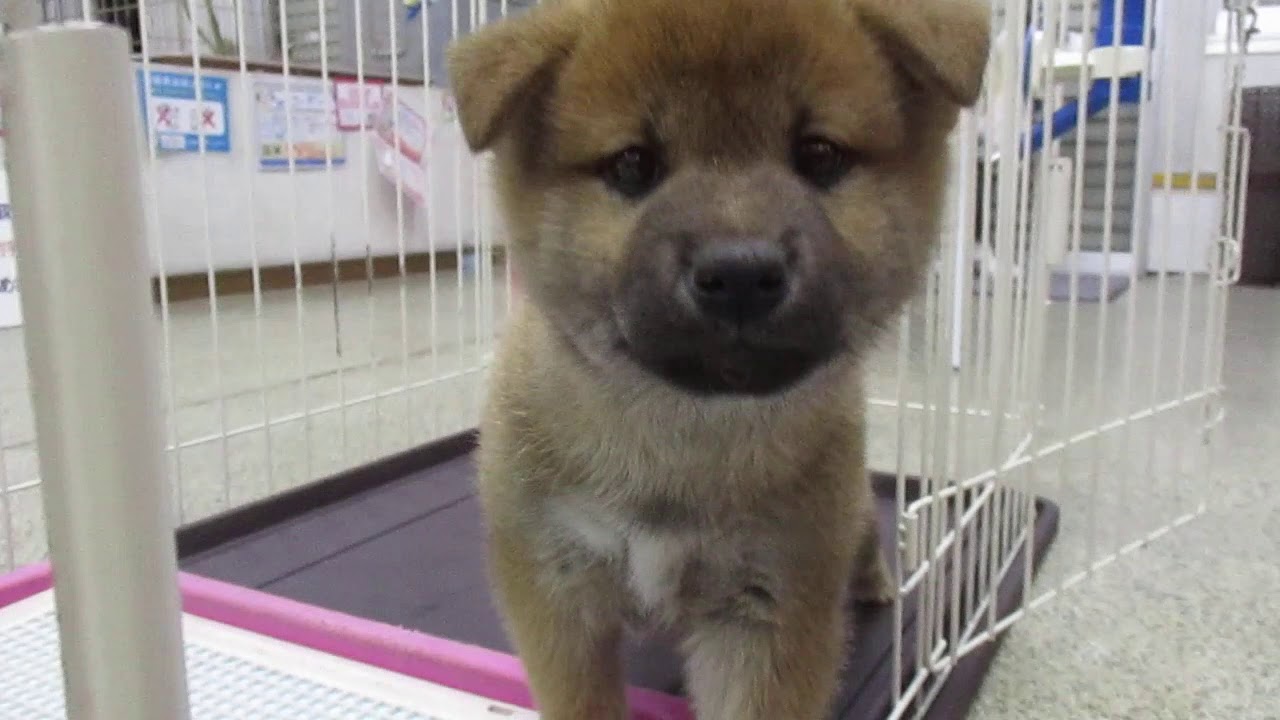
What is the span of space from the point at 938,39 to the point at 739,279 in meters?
0.24

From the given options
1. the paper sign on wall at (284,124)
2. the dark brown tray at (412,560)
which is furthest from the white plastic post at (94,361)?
the paper sign on wall at (284,124)

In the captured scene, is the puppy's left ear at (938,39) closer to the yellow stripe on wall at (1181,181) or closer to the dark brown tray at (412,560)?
the dark brown tray at (412,560)

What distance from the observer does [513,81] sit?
74 cm

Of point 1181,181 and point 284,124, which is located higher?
point 284,124

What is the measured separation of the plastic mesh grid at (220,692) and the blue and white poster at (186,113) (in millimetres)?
1669

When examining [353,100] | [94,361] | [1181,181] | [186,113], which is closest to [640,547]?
[94,361]

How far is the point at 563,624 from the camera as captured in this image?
0.85m

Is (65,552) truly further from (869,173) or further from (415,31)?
(415,31)

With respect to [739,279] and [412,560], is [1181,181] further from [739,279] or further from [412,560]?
[739,279]

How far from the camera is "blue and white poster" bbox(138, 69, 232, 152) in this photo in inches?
99.2

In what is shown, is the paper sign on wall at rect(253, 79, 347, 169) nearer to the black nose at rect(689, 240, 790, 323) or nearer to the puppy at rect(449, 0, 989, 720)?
the puppy at rect(449, 0, 989, 720)

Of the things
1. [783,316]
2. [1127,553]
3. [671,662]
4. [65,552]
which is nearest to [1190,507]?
[1127,553]

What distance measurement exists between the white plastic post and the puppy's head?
314mm

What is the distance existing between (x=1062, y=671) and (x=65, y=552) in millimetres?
952
